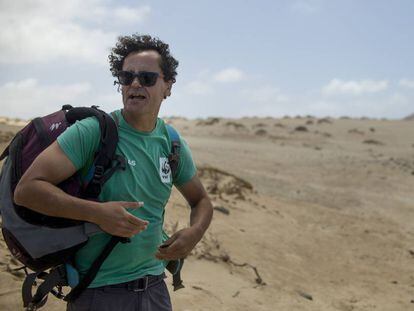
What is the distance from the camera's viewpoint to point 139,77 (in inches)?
105

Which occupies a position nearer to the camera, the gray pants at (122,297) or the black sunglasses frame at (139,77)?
the gray pants at (122,297)

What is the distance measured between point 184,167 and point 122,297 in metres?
0.73

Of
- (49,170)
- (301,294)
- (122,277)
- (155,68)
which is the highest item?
(155,68)

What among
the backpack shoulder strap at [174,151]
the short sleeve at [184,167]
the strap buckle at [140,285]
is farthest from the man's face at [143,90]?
the strap buckle at [140,285]

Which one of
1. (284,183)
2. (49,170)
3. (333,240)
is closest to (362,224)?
(333,240)

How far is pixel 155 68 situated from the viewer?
108 inches

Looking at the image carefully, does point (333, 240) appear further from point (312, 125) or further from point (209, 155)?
point (312, 125)

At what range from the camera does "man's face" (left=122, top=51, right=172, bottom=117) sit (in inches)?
103

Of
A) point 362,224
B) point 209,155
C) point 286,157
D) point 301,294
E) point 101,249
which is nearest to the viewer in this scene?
point 101,249

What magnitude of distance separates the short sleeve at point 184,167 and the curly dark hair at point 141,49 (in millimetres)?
370

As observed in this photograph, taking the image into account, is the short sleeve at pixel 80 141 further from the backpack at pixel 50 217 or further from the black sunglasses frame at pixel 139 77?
the black sunglasses frame at pixel 139 77

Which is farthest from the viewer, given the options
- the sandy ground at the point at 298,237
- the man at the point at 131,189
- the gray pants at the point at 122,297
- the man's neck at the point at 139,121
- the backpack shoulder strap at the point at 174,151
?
the sandy ground at the point at 298,237

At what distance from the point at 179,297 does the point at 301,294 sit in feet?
6.02

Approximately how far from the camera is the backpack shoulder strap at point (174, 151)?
8.87 ft
